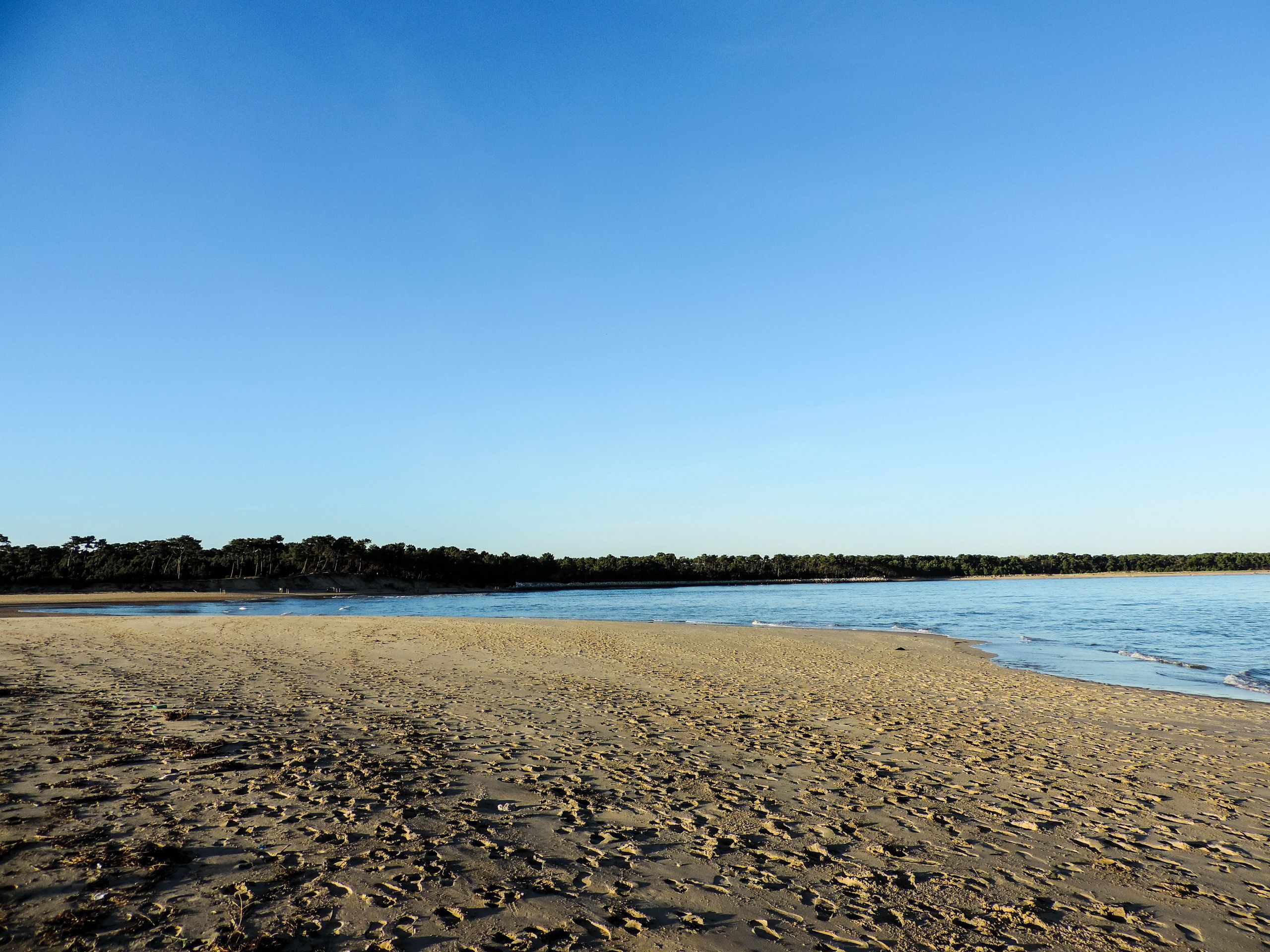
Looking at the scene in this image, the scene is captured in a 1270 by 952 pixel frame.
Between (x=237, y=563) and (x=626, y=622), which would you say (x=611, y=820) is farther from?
(x=237, y=563)

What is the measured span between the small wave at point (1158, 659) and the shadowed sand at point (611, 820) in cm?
1102

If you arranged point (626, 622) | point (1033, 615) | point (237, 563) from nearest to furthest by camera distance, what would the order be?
point (626, 622)
point (1033, 615)
point (237, 563)

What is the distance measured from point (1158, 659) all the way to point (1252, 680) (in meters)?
5.55

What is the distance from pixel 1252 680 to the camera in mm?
20125

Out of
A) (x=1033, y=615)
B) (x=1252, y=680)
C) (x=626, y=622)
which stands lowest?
(x=1033, y=615)

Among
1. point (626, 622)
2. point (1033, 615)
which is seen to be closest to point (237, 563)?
point (626, 622)

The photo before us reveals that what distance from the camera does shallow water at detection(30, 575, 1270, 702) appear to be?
76.7 feet

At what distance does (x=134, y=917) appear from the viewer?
4.42 metres

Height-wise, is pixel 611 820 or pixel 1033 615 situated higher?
pixel 611 820

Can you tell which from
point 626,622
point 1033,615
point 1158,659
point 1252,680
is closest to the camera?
point 1252,680

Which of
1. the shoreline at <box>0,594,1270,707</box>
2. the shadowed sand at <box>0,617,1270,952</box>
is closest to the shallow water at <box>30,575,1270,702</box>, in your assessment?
the shoreline at <box>0,594,1270,707</box>

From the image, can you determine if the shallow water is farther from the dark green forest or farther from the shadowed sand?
the dark green forest

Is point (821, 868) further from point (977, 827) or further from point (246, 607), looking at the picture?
point (246, 607)

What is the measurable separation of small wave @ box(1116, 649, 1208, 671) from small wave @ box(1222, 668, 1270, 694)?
127 cm
